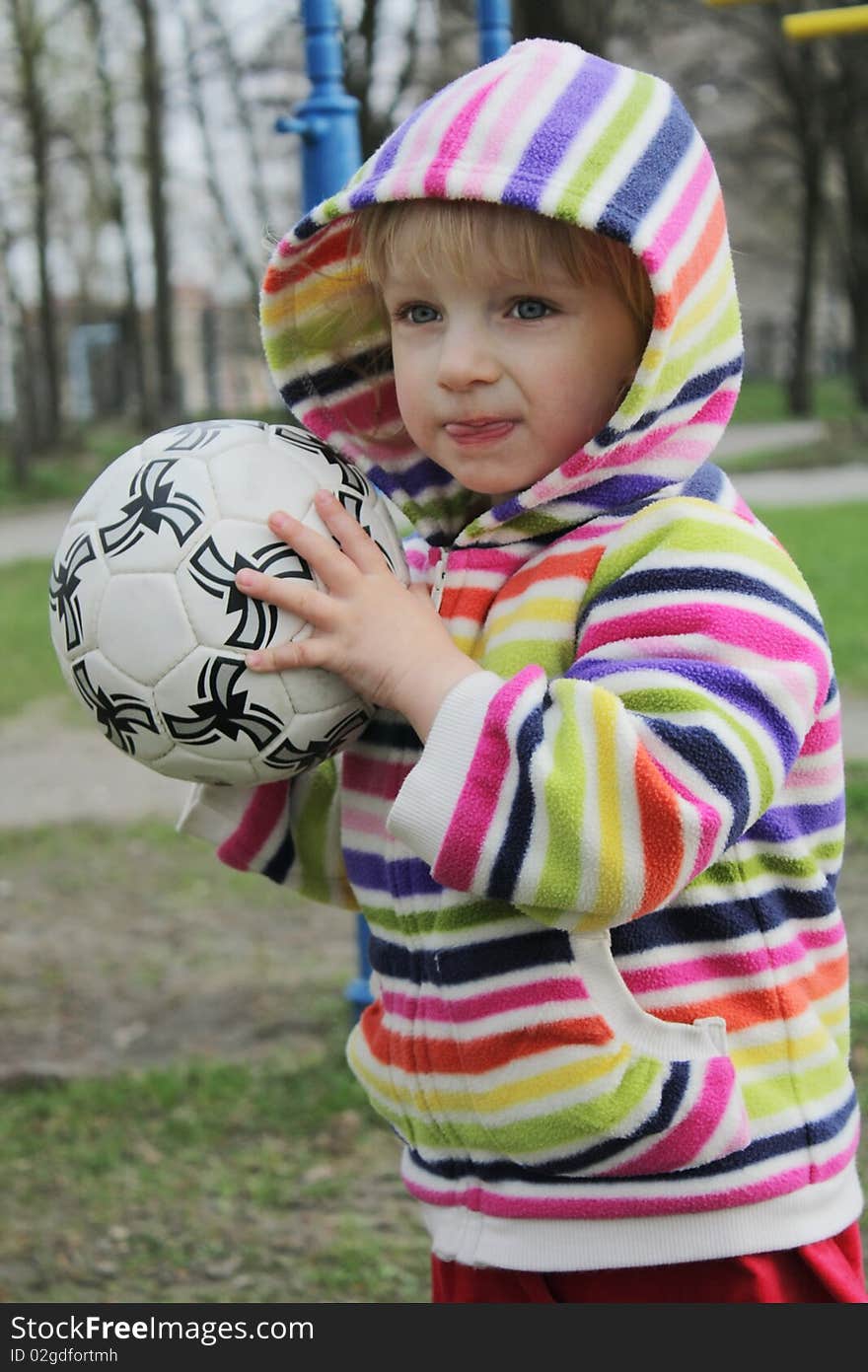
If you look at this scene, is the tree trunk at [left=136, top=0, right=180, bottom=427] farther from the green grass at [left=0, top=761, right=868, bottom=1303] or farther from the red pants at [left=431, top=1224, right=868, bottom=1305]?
the red pants at [left=431, top=1224, right=868, bottom=1305]

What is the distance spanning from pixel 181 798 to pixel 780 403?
24.7 m

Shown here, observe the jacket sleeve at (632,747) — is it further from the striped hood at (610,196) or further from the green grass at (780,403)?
the green grass at (780,403)

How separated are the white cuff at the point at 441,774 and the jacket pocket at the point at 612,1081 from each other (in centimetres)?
22

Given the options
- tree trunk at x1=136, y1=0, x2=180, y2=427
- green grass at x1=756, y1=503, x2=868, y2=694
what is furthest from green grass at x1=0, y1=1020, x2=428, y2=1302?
tree trunk at x1=136, y1=0, x2=180, y2=427

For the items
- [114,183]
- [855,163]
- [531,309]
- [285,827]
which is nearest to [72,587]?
[285,827]

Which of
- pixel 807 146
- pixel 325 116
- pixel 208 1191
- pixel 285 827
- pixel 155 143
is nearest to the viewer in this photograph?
pixel 285 827

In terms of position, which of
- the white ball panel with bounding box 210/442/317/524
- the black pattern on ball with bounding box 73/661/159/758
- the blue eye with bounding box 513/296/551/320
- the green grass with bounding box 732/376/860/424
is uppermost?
the blue eye with bounding box 513/296/551/320

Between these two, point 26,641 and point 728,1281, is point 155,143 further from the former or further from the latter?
point 728,1281

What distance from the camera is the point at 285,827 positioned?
228cm

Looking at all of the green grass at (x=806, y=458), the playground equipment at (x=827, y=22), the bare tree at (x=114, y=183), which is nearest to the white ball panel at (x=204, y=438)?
the playground equipment at (x=827, y=22)

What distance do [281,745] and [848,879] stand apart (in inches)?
144

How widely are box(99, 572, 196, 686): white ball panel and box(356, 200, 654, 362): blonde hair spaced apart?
0.48 meters

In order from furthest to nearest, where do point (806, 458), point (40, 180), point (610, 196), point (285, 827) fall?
point (40, 180)
point (806, 458)
point (285, 827)
point (610, 196)

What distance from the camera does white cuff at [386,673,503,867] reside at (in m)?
1.66
